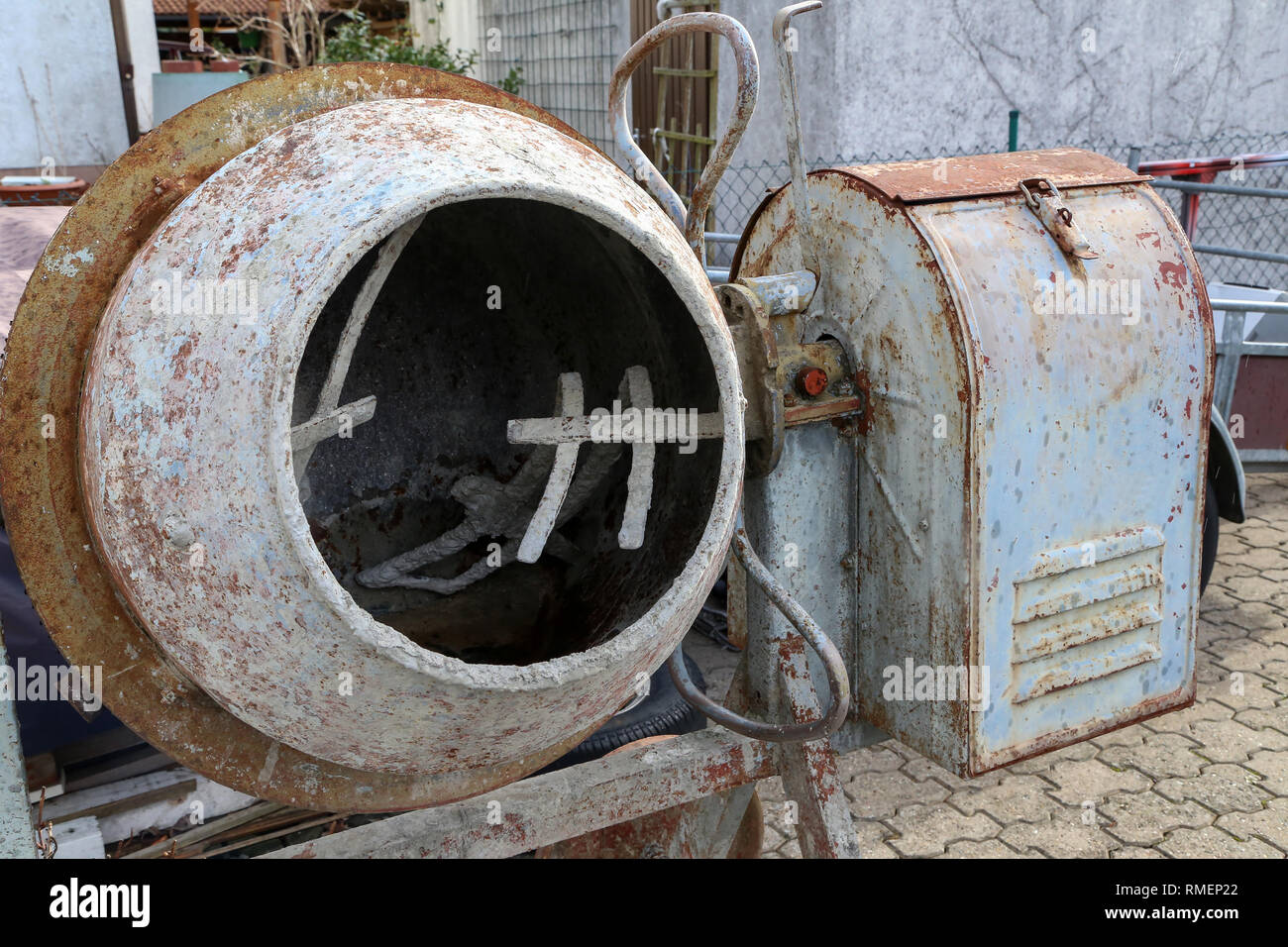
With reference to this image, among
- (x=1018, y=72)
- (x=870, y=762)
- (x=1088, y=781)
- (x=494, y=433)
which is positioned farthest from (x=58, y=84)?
(x=1088, y=781)

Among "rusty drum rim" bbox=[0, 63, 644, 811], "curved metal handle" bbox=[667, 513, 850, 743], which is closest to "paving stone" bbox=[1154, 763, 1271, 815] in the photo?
"curved metal handle" bbox=[667, 513, 850, 743]

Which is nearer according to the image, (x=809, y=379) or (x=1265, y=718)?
(x=809, y=379)

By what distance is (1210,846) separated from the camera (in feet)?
8.52

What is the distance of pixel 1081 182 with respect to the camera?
5.97ft

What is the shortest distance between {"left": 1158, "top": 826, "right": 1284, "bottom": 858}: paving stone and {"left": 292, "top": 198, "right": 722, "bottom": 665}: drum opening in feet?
5.56

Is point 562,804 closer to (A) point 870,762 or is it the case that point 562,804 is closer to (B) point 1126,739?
(A) point 870,762

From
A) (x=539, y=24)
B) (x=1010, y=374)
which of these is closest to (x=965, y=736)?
(x=1010, y=374)

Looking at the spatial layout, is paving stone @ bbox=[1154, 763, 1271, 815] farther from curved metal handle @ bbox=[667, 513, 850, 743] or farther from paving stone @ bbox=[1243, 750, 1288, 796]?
curved metal handle @ bbox=[667, 513, 850, 743]

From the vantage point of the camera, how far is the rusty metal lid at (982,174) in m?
1.70

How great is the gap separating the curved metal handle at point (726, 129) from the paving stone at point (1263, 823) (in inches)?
78.5

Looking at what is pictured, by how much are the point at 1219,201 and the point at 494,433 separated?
6300mm

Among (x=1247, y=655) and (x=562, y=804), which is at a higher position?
(x=562, y=804)

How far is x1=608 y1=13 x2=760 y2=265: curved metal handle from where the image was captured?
160 cm

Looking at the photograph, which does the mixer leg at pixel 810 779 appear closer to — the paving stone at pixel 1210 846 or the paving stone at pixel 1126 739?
the paving stone at pixel 1210 846
